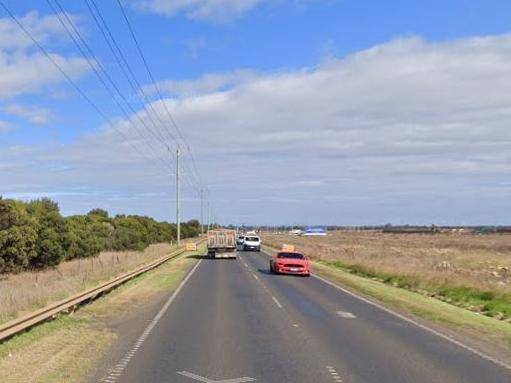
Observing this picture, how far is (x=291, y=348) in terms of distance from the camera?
12547 mm

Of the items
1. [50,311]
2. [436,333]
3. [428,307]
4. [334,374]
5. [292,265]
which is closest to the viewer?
[334,374]

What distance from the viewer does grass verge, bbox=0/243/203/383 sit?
9789 mm

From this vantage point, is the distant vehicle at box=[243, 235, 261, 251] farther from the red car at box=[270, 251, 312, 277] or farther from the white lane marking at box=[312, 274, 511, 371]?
the white lane marking at box=[312, 274, 511, 371]

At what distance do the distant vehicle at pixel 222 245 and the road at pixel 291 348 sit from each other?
34599 mm

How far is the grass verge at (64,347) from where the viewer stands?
32.1 ft

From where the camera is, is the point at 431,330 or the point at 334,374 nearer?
the point at 334,374

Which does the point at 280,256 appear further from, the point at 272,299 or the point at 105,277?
the point at 272,299

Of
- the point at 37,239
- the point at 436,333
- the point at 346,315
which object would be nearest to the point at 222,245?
the point at 37,239

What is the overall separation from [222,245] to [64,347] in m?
44.3

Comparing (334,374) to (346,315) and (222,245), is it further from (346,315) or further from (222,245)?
(222,245)

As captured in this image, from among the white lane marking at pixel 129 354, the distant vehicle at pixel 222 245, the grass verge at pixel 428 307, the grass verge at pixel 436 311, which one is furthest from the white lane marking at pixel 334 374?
the distant vehicle at pixel 222 245

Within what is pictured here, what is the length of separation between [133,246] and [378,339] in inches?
2447

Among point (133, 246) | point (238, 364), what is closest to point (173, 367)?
point (238, 364)

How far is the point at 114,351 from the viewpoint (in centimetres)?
1199
